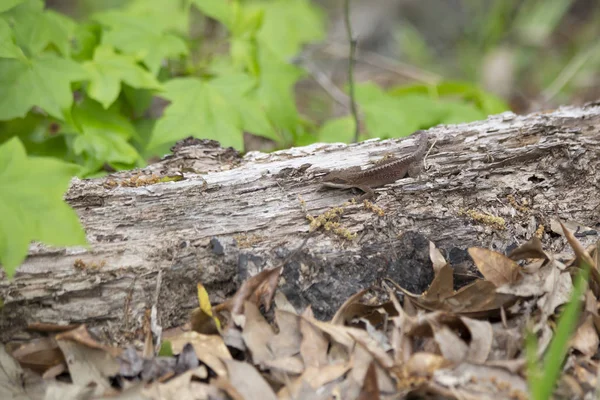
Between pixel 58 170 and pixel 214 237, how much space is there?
839 mm

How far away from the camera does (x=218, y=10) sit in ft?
14.9

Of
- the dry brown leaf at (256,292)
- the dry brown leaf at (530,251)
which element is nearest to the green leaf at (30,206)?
the dry brown leaf at (256,292)

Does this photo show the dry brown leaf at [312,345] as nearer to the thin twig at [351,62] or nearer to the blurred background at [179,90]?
the blurred background at [179,90]

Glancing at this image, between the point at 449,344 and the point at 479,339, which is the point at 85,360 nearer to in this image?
the point at 449,344

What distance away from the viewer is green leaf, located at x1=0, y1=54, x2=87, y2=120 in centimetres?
319

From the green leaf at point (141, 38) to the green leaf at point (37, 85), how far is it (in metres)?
0.74

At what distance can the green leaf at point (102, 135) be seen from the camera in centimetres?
365

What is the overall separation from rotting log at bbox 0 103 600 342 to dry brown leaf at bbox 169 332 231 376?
0.65 feet

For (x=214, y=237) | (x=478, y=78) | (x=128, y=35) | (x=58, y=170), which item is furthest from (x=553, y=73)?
(x=58, y=170)

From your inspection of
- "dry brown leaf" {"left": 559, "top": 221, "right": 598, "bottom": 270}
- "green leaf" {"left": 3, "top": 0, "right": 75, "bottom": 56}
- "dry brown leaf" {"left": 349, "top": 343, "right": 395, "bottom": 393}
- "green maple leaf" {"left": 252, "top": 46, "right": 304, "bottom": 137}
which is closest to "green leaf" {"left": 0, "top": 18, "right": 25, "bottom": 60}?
"green leaf" {"left": 3, "top": 0, "right": 75, "bottom": 56}

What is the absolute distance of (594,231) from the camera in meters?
2.94

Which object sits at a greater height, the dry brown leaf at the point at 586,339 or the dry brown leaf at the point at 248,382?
the dry brown leaf at the point at 586,339

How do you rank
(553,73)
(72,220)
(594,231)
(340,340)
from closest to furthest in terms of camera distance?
(72,220)
(340,340)
(594,231)
(553,73)

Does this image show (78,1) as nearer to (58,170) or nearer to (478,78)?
(478,78)
